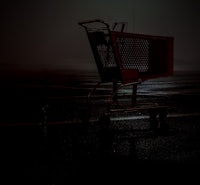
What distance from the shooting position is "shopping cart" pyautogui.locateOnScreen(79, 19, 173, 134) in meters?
5.00

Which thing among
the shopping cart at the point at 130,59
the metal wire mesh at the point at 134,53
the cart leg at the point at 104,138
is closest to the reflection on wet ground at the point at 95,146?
the cart leg at the point at 104,138

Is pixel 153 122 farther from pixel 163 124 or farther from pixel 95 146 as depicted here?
pixel 95 146

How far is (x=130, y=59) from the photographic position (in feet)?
17.3

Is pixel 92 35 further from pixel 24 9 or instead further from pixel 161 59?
pixel 24 9

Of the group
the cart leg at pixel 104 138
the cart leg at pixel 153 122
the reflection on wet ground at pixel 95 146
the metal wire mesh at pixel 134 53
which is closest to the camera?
the reflection on wet ground at pixel 95 146

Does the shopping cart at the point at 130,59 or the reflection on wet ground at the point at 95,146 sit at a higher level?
the shopping cart at the point at 130,59

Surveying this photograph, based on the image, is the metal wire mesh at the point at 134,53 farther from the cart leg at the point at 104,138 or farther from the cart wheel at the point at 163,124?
the cart leg at the point at 104,138

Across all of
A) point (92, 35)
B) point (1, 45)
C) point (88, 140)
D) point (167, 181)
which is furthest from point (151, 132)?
point (1, 45)

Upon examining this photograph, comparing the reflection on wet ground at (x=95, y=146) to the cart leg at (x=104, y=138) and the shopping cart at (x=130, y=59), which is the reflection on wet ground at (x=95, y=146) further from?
the shopping cart at (x=130, y=59)

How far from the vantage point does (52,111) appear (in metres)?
A: 6.80

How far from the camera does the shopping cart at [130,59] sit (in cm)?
500

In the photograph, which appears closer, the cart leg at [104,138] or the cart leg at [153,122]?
the cart leg at [104,138]

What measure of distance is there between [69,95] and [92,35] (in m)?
4.30

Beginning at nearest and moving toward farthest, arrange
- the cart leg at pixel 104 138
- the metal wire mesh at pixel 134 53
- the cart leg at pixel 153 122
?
the cart leg at pixel 104 138
the metal wire mesh at pixel 134 53
the cart leg at pixel 153 122
